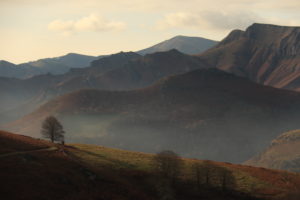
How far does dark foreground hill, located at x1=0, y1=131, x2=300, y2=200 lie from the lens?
242 ft

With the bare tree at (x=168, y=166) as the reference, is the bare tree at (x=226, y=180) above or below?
below

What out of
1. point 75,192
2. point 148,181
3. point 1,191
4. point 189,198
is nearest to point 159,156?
point 148,181

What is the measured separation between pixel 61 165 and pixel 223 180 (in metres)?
38.3

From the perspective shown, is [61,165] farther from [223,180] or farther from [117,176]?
[223,180]

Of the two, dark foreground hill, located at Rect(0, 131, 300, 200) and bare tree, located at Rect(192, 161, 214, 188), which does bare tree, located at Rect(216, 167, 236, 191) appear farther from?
bare tree, located at Rect(192, 161, 214, 188)

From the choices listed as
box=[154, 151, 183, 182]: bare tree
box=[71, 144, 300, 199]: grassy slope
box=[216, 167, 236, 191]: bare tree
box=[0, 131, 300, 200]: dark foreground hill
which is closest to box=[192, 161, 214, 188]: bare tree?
box=[0, 131, 300, 200]: dark foreground hill

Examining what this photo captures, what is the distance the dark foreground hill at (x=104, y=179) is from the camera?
73.9 meters

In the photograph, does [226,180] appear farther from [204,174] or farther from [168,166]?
[168,166]

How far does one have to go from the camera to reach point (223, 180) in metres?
92.4

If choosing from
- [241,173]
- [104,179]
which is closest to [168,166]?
[104,179]

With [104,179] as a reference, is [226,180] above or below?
above

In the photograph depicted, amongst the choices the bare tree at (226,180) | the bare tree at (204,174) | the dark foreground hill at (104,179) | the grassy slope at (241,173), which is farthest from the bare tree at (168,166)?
the bare tree at (226,180)

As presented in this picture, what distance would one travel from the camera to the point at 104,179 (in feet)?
279

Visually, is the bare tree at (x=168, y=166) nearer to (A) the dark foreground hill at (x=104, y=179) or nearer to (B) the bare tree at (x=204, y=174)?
(A) the dark foreground hill at (x=104, y=179)
